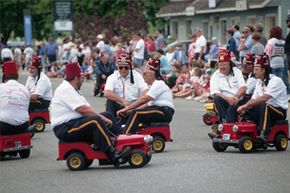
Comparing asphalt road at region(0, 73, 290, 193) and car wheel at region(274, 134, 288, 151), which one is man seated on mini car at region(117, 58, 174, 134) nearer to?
asphalt road at region(0, 73, 290, 193)

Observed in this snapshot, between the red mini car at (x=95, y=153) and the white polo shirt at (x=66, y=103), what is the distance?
36 cm

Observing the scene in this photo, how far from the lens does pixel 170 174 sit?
45.6ft

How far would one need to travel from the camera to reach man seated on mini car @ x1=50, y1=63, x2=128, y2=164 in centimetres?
1448

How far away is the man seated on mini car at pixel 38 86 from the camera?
21.2 meters

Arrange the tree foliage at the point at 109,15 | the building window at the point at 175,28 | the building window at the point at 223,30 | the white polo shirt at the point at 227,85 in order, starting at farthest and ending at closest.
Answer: the building window at the point at 175,28 < the building window at the point at 223,30 < the tree foliage at the point at 109,15 < the white polo shirt at the point at 227,85

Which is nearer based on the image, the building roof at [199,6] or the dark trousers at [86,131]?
the dark trousers at [86,131]

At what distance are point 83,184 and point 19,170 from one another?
227 centimetres

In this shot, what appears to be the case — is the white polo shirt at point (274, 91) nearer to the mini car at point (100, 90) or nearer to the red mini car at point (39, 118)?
the red mini car at point (39, 118)

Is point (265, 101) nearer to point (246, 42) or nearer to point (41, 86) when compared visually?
point (41, 86)

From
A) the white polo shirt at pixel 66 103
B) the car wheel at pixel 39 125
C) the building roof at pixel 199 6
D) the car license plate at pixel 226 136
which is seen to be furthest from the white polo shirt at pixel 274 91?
the building roof at pixel 199 6

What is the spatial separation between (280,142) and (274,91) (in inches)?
32.1

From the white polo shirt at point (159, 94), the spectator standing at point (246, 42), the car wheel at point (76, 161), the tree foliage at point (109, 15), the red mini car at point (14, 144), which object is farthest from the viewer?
the tree foliage at point (109, 15)

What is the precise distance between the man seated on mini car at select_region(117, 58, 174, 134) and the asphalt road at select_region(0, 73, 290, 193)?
63 cm

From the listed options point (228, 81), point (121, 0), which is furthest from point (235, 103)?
point (121, 0)
